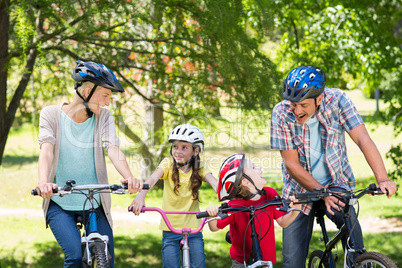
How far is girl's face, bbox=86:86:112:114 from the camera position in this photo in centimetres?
388

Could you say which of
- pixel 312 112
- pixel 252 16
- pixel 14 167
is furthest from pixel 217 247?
pixel 14 167

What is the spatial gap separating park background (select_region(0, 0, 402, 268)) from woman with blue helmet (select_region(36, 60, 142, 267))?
6.45 feet

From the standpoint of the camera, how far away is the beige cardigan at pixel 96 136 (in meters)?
3.77

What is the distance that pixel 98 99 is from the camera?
12.8 feet

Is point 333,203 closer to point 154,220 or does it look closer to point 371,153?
point 371,153

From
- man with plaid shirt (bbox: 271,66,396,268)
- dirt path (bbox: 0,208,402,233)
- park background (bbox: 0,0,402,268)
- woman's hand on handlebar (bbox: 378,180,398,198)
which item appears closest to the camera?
woman's hand on handlebar (bbox: 378,180,398,198)

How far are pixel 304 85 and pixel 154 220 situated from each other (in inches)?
301

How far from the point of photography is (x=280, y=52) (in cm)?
1001

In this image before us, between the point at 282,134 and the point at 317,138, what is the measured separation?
0.89 ft

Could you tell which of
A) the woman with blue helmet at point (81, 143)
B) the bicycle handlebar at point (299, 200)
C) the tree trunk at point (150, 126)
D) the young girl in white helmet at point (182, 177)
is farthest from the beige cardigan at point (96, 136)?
the tree trunk at point (150, 126)

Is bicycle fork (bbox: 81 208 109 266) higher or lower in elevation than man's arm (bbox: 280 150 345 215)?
lower

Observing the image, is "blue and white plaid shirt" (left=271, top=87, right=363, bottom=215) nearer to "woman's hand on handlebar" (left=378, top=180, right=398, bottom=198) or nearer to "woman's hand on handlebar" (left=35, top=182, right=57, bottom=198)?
"woman's hand on handlebar" (left=378, top=180, right=398, bottom=198)

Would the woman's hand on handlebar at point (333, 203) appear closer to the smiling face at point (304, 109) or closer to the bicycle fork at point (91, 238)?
the smiling face at point (304, 109)

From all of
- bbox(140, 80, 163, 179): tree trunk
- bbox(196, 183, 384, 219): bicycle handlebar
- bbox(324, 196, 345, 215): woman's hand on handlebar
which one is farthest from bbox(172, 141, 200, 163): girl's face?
bbox(140, 80, 163, 179): tree trunk
